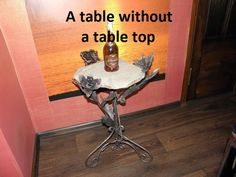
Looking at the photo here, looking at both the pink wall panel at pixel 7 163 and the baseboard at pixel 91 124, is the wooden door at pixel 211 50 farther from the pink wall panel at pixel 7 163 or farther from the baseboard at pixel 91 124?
the pink wall panel at pixel 7 163

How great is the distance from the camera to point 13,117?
143 centimetres

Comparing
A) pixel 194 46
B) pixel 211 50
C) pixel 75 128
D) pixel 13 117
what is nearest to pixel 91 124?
pixel 75 128

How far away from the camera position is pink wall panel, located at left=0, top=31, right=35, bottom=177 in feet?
4.20

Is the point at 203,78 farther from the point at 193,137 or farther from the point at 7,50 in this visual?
the point at 7,50

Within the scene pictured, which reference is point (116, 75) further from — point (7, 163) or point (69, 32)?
point (7, 163)

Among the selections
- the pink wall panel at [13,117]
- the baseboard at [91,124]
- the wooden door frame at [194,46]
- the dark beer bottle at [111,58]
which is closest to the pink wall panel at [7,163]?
the pink wall panel at [13,117]

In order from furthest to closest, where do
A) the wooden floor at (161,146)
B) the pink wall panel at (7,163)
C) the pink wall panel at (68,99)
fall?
the wooden floor at (161,146)
the pink wall panel at (68,99)
the pink wall panel at (7,163)

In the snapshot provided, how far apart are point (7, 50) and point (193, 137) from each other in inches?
75.1

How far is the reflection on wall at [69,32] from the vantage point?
1.56 meters

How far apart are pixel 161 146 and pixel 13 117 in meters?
1.34

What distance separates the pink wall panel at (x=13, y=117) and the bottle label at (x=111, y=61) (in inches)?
29.1

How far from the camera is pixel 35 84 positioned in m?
1.78

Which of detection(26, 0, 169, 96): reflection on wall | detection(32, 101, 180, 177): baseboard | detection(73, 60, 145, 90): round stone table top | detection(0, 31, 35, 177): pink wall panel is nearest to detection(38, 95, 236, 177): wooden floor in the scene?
detection(32, 101, 180, 177): baseboard

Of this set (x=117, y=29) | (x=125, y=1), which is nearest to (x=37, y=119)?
(x=117, y=29)
